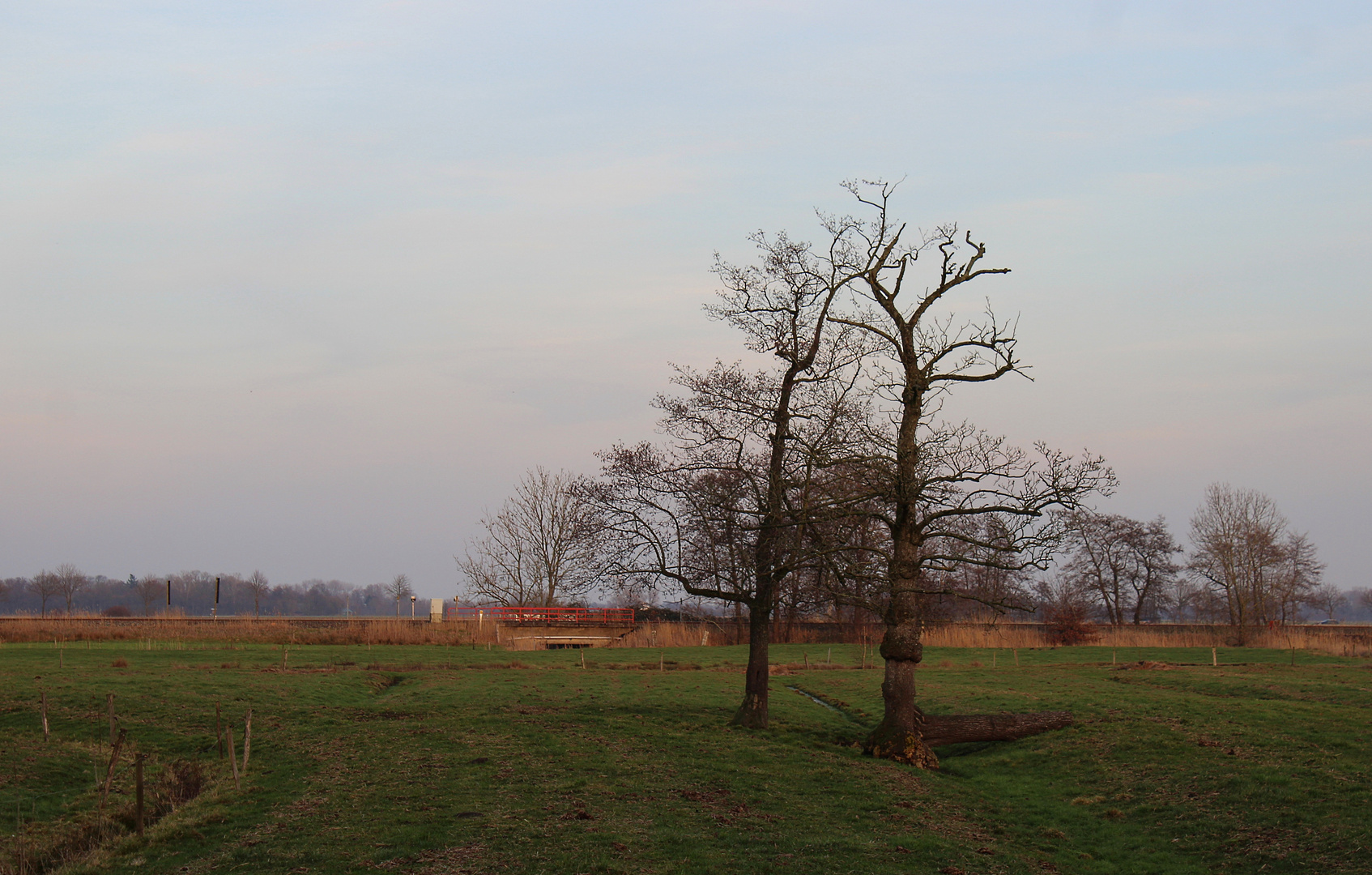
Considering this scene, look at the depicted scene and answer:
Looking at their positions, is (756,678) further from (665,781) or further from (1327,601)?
(1327,601)

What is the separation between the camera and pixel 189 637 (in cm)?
5247

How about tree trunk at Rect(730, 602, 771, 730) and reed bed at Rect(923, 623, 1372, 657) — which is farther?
reed bed at Rect(923, 623, 1372, 657)

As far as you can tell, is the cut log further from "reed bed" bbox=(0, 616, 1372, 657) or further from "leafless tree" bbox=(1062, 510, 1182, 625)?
"leafless tree" bbox=(1062, 510, 1182, 625)

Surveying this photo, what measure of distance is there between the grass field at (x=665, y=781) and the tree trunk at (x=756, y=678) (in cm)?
64

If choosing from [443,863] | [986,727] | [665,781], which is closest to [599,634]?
[986,727]

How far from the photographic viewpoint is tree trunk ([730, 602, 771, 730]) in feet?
75.5

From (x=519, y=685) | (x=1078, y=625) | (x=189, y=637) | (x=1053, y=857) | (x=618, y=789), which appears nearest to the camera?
(x=1053, y=857)

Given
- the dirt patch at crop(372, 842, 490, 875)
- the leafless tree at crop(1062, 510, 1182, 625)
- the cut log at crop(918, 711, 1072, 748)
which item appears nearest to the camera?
the dirt patch at crop(372, 842, 490, 875)

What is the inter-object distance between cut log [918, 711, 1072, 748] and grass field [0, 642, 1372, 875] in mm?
476

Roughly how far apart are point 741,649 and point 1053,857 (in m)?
39.8

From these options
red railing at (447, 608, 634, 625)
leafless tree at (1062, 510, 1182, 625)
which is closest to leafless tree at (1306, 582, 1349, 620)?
leafless tree at (1062, 510, 1182, 625)

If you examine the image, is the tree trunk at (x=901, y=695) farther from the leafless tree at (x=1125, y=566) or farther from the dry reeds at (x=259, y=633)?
the leafless tree at (x=1125, y=566)

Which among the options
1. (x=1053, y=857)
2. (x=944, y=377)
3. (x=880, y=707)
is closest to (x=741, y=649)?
(x=880, y=707)

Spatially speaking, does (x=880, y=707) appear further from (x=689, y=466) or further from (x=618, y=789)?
(x=618, y=789)
